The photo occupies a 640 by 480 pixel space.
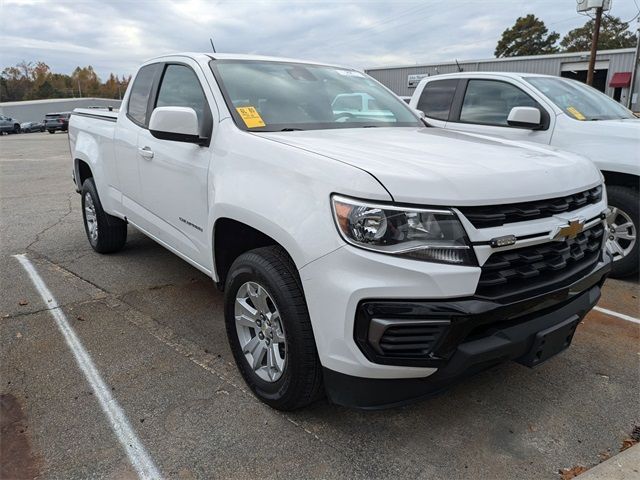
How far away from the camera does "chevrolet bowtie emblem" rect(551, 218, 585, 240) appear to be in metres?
2.25

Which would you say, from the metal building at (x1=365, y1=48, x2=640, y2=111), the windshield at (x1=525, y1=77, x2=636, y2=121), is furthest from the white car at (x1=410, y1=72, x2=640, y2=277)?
the metal building at (x1=365, y1=48, x2=640, y2=111)

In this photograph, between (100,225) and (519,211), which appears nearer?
(519,211)

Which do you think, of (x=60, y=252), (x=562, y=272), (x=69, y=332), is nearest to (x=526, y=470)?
(x=562, y=272)

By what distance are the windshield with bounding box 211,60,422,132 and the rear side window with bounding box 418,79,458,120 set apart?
7.18ft

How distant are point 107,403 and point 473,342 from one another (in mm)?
1964

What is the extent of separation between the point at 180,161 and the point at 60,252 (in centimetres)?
305

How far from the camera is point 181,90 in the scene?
364 centimetres

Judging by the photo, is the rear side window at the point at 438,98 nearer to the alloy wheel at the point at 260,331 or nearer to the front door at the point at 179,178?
the front door at the point at 179,178

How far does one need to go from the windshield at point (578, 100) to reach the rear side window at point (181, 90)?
11.9 ft

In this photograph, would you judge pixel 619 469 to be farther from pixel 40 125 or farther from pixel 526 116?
pixel 40 125

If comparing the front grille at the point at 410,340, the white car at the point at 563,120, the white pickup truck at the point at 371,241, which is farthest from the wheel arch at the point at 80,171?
the front grille at the point at 410,340

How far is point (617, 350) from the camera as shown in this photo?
3.40 meters

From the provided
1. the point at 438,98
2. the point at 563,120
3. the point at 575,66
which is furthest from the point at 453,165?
the point at 575,66

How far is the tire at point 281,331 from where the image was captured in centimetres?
225
